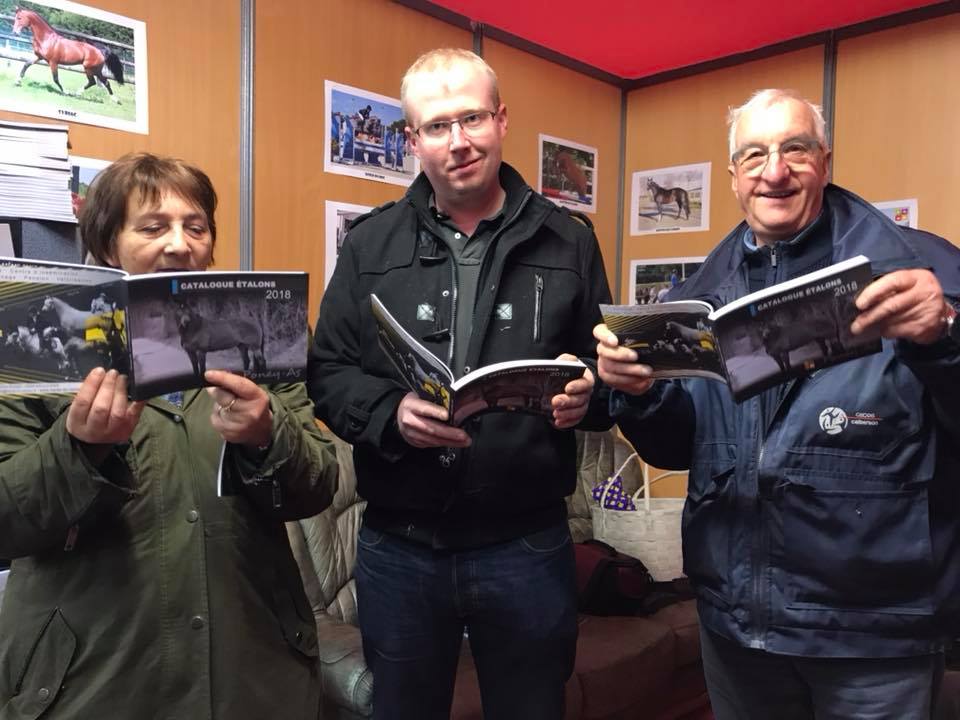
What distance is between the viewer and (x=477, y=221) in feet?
4.65

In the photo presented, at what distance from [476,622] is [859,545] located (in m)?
0.64

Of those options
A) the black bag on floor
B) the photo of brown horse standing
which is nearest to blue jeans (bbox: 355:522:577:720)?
the black bag on floor

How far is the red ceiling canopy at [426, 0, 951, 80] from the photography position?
2.56 meters

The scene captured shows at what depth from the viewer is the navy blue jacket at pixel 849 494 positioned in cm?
110

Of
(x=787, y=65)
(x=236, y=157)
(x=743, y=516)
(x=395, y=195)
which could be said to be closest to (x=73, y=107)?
(x=236, y=157)

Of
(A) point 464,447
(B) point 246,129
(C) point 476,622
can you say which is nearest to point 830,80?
(B) point 246,129

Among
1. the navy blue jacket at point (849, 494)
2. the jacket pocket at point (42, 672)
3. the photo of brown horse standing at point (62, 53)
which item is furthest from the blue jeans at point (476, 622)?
the photo of brown horse standing at point (62, 53)

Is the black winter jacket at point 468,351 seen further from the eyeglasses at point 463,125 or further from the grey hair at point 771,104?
the grey hair at point 771,104

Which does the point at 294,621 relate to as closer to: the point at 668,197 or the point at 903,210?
the point at 903,210

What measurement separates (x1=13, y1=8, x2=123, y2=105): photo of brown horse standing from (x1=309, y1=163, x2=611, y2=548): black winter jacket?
3.08 ft

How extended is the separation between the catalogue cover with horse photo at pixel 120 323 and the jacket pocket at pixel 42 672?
13.3 inches

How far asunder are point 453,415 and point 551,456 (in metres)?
0.29

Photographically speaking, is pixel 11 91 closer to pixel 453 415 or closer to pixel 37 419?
pixel 37 419

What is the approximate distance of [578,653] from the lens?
219 cm
